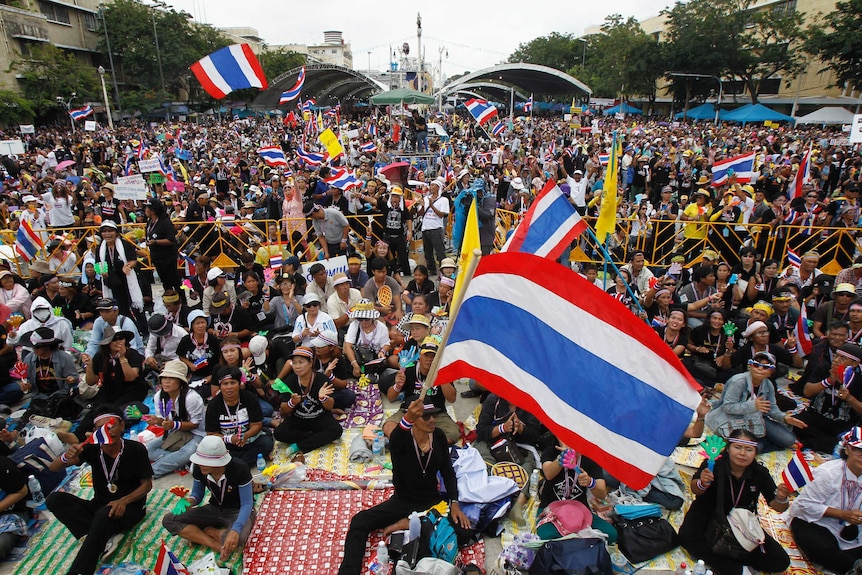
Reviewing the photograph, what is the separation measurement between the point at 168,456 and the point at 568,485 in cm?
408

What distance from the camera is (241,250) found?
1129cm

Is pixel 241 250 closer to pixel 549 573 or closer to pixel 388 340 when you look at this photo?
pixel 388 340

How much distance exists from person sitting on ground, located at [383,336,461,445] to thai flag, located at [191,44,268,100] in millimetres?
7545

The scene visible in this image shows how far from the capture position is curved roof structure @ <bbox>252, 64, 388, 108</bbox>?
4844cm

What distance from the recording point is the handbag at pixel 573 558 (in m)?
3.87

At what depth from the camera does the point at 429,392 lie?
5379 mm

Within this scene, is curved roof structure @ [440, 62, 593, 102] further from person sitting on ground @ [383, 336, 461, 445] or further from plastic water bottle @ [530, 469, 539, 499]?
plastic water bottle @ [530, 469, 539, 499]

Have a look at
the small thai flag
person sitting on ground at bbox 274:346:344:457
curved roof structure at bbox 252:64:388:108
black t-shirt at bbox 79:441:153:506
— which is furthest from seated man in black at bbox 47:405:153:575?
curved roof structure at bbox 252:64:388:108

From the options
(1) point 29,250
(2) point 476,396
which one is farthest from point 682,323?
(1) point 29,250

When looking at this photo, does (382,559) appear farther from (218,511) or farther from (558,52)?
(558,52)

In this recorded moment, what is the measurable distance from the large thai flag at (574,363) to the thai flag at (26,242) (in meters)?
10.6

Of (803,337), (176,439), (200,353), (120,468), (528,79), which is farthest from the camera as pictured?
(528,79)

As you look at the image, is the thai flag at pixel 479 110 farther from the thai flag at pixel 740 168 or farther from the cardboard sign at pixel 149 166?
the cardboard sign at pixel 149 166

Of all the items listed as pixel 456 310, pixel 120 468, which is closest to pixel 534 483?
pixel 456 310
